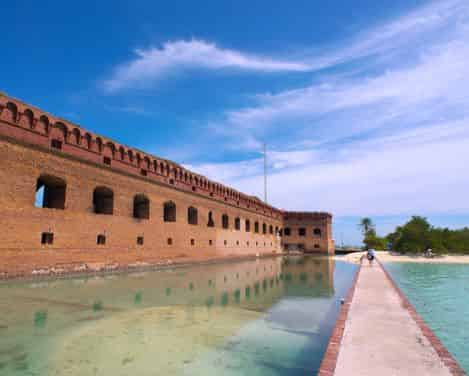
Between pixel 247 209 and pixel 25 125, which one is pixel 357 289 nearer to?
pixel 25 125

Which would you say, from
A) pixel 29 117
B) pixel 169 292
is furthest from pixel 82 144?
pixel 169 292

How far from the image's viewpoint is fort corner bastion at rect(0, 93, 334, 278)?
1260cm

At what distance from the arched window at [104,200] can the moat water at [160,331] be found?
6428 millimetres

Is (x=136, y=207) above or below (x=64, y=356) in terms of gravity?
above

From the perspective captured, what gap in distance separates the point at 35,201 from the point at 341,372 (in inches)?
532

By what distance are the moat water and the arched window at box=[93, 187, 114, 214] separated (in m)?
6.43

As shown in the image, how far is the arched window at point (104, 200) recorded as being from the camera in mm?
17308

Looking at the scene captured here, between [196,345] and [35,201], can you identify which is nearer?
[196,345]

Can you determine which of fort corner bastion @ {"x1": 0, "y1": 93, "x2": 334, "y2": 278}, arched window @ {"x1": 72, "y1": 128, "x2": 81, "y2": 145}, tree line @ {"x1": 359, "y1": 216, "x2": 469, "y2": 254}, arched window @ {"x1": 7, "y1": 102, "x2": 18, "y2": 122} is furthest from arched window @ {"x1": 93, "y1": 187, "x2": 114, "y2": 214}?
tree line @ {"x1": 359, "y1": 216, "x2": 469, "y2": 254}

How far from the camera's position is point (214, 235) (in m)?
27.2

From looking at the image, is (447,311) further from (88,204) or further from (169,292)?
(88,204)

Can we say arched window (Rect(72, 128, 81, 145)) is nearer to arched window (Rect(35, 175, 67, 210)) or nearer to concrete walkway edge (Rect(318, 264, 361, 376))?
arched window (Rect(35, 175, 67, 210))

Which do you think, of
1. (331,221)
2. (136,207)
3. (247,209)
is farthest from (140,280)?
(331,221)

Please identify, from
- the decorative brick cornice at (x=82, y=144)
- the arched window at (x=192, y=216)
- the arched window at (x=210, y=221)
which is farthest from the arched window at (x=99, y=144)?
the arched window at (x=210, y=221)
